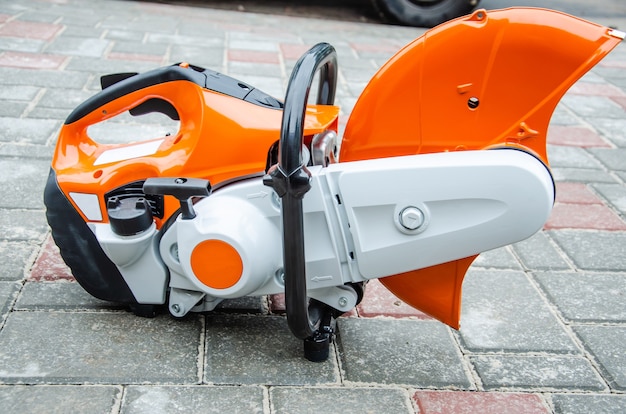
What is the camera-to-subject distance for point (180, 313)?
2.01 m

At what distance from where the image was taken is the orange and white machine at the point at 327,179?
164cm

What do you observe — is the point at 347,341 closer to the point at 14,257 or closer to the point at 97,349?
the point at 97,349

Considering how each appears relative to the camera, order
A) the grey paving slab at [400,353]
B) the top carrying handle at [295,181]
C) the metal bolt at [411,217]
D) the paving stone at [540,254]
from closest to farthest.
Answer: the top carrying handle at [295,181] → the metal bolt at [411,217] → the grey paving slab at [400,353] → the paving stone at [540,254]

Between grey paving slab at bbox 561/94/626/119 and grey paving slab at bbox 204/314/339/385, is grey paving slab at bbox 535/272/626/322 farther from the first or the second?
grey paving slab at bbox 561/94/626/119

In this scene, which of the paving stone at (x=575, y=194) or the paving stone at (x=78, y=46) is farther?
the paving stone at (x=78, y=46)

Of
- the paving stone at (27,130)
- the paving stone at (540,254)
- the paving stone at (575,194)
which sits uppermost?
the paving stone at (540,254)

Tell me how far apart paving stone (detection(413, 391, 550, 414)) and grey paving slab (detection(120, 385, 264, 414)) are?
0.42 m

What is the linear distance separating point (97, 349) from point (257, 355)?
42 cm

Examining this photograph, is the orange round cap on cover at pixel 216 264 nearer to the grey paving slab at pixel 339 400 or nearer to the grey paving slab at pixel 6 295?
the grey paving slab at pixel 339 400

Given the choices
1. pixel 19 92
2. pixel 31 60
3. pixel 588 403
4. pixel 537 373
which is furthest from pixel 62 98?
pixel 588 403

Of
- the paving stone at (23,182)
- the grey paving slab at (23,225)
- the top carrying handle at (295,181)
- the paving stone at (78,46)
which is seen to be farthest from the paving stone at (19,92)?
the top carrying handle at (295,181)

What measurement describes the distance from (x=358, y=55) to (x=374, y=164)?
3.27 metres

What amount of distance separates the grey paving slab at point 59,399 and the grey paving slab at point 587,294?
1.40m

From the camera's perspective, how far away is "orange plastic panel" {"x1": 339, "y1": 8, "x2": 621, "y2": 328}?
161 centimetres
